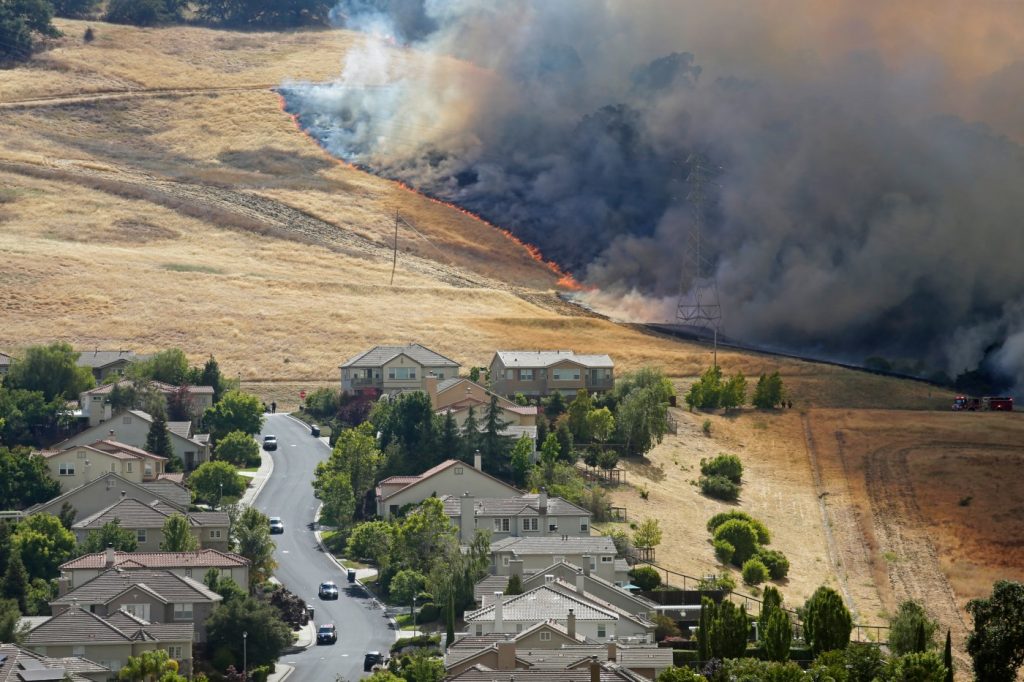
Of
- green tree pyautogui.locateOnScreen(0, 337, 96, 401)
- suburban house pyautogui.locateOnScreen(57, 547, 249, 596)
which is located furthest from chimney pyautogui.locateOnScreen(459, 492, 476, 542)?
Answer: green tree pyautogui.locateOnScreen(0, 337, 96, 401)

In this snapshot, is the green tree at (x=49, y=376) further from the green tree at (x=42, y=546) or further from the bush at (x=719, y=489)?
the bush at (x=719, y=489)

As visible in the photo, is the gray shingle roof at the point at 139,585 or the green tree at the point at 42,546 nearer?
the gray shingle roof at the point at 139,585

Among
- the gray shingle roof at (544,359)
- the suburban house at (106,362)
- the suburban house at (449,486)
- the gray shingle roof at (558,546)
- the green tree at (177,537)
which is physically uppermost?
the gray shingle roof at (544,359)

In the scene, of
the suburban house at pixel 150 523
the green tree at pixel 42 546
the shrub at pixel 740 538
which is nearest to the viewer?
the green tree at pixel 42 546

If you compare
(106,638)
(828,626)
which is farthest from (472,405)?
(106,638)

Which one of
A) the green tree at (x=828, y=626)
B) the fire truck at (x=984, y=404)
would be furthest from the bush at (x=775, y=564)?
the fire truck at (x=984, y=404)

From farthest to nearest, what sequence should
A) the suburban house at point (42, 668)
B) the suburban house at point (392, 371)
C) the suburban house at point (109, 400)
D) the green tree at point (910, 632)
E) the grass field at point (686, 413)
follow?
the suburban house at point (392, 371) → the suburban house at point (109, 400) → the grass field at point (686, 413) → the green tree at point (910, 632) → the suburban house at point (42, 668)

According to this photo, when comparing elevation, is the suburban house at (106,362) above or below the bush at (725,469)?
above

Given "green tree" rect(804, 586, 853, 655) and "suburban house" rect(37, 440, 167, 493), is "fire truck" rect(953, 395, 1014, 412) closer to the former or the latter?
"suburban house" rect(37, 440, 167, 493)

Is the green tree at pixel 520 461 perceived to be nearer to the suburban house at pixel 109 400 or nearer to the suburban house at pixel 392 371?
the suburban house at pixel 109 400
